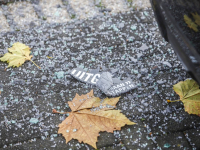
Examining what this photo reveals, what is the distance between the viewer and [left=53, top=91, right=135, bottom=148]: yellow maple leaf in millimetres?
1706

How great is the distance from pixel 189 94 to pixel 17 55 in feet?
5.36

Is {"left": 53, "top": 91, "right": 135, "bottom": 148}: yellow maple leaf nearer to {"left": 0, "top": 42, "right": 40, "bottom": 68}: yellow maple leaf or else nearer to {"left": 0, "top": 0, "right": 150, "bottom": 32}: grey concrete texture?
{"left": 0, "top": 42, "right": 40, "bottom": 68}: yellow maple leaf

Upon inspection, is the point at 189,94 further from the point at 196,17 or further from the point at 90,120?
the point at 90,120

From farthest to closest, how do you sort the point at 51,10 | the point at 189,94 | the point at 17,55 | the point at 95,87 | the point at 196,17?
the point at 51,10
the point at 17,55
the point at 95,87
the point at 189,94
the point at 196,17

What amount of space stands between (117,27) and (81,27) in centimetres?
41

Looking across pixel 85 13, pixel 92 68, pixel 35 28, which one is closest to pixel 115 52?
pixel 92 68

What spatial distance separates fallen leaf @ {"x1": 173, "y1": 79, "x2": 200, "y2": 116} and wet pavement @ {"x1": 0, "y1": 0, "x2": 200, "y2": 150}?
45 millimetres

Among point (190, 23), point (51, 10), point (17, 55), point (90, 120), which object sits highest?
point (190, 23)

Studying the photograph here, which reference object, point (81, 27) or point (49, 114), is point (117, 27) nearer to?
point (81, 27)

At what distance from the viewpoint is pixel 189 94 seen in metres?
1.94

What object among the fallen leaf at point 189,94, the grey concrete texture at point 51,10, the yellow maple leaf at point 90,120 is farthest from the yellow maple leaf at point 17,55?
the fallen leaf at point 189,94

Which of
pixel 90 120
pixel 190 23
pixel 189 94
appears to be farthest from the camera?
pixel 189 94

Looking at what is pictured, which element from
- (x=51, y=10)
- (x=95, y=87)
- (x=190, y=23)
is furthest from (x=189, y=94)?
(x=51, y=10)

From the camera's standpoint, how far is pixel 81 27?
8.63ft
